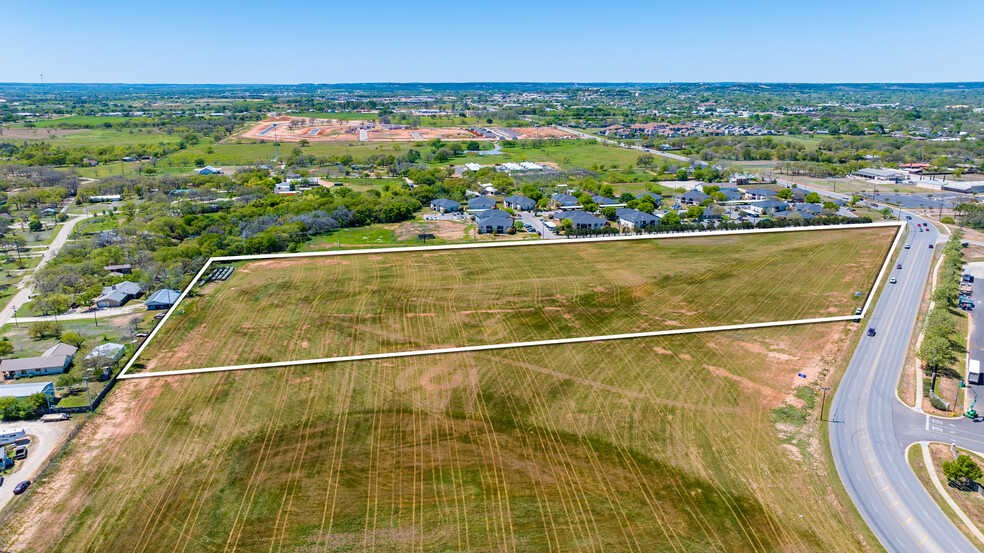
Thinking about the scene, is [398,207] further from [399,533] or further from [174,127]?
[174,127]

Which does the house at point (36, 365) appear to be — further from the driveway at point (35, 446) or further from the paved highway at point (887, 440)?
the paved highway at point (887, 440)

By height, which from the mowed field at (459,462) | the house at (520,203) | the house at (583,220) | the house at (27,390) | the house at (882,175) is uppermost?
the house at (882,175)

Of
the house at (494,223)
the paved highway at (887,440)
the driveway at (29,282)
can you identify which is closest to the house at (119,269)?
the driveway at (29,282)

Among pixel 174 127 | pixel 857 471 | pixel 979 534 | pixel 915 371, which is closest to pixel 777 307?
pixel 915 371

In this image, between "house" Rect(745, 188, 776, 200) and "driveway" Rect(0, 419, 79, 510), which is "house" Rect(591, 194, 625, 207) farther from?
"driveway" Rect(0, 419, 79, 510)

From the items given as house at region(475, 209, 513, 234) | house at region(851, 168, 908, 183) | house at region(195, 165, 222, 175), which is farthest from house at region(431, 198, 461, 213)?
house at region(851, 168, 908, 183)

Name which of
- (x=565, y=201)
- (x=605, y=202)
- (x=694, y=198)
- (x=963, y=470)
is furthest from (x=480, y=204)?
(x=963, y=470)
